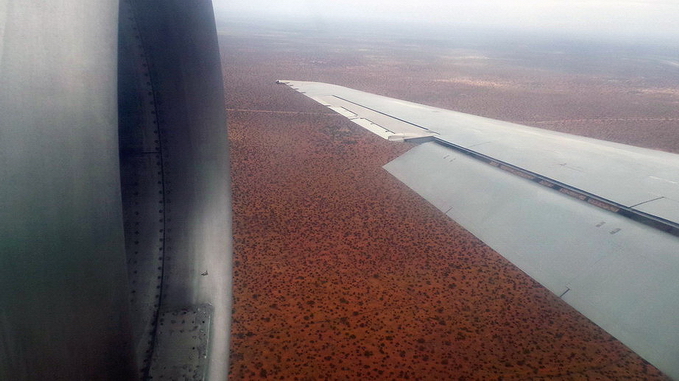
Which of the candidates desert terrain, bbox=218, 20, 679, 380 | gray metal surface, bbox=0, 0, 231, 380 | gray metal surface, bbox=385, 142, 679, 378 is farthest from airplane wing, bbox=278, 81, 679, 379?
desert terrain, bbox=218, 20, 679, 380

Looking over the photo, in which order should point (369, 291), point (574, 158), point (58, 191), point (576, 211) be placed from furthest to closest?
point (369, 291), point (574, 158), point (576, 211), point (58, 191)

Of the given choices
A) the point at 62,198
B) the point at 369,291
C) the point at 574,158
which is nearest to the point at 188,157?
the point at 62,198

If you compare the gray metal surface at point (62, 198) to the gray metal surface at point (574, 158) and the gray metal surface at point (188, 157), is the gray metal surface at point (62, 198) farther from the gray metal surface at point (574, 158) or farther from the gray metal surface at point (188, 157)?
the gray metal surface at point (574, 158)

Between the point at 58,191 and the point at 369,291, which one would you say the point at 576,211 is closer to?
the point at 58,191

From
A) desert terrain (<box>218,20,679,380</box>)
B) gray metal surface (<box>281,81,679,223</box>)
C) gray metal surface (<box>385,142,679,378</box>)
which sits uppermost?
gray metal surface (<box>281,81,679,223</box>)

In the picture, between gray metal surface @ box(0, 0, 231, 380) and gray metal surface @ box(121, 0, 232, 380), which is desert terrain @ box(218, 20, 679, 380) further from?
gray metal surface @ box(0, 0, 231, 380)

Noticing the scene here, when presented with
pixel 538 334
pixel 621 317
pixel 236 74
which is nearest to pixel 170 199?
pixel 621 317
